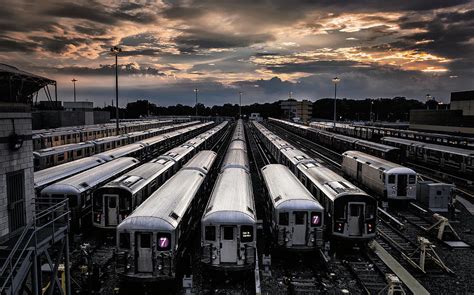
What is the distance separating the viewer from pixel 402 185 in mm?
26766

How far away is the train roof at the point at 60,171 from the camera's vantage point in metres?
22.7

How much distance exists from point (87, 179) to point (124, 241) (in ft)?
32.1

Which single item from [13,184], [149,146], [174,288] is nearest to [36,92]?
[13,184]

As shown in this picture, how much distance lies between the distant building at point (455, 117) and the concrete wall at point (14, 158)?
76160 millimetres

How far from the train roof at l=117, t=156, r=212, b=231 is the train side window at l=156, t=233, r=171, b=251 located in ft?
0.79

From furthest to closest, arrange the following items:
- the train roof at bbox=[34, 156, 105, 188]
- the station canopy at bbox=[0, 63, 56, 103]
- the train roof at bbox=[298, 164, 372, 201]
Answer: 1. the train roof at bbox=[34, 156, 105, 188]
2. the train roof at bbox=[298, 164, 372, 201]
3. the station canopy at bbox=[0, 63, 56, 103]

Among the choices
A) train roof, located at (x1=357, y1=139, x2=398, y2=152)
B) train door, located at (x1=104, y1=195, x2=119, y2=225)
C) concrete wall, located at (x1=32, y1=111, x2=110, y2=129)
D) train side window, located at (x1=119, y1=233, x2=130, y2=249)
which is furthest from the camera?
concrete wall, located at (x1=32, y1=111, x2=110, y2=129)

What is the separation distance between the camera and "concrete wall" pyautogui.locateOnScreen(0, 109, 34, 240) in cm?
1134

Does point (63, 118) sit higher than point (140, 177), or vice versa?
point (63, 118)

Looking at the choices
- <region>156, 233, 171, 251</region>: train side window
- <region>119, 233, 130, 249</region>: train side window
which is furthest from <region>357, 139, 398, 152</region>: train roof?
<region>119, 233, 130, 249</region>: train side window

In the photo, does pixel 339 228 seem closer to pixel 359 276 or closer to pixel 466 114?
pixel 359 276

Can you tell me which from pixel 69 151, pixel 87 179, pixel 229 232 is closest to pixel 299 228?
pixel 229 232

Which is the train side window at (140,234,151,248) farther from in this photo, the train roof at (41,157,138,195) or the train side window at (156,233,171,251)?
the train roof at (41,157,138,195)

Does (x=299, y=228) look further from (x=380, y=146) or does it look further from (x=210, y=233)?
(x=380, y=146)
